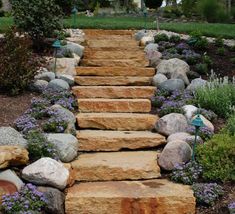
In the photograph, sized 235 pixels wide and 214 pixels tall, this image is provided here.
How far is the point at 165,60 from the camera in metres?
8.38

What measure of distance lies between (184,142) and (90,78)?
2846mm

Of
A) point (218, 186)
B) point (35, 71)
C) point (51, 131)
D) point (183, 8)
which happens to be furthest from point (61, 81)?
point (183, 8)

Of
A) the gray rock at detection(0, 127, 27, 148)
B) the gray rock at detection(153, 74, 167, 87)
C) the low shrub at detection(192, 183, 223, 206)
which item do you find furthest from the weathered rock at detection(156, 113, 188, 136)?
the gray rock at detection(0, 127, 27, 148)

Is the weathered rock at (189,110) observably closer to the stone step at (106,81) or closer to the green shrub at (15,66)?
the stone step at (106,81)

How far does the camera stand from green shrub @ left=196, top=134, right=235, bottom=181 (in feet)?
16.3

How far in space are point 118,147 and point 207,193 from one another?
4.67 feet

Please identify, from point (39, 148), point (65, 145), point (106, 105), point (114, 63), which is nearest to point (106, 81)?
point (114, 63)

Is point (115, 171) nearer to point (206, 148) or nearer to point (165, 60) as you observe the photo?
point (206, 148)

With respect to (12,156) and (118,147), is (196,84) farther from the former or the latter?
(12,156)

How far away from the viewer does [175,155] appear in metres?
5.30

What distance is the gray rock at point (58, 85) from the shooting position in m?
7.18

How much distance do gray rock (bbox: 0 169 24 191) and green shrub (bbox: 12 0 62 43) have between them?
4.49m

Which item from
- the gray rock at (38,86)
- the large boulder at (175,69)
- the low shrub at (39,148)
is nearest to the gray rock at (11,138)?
the low shrub at (39,148)

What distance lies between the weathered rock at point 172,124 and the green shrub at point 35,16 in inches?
139
